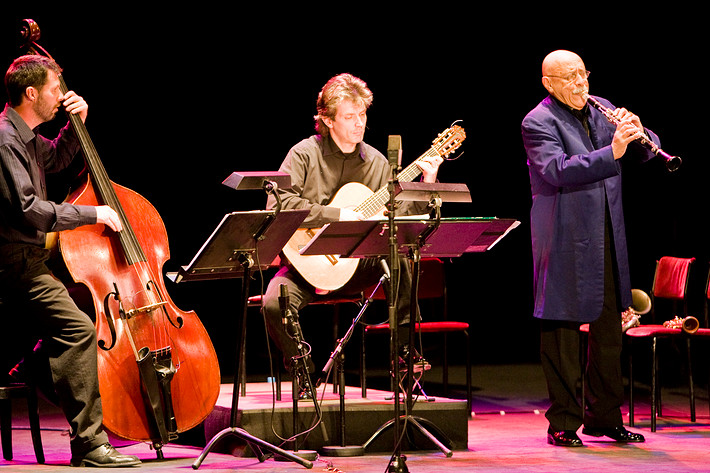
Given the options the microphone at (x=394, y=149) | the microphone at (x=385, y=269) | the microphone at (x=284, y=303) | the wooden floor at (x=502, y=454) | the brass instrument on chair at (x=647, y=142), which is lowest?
the wooden floor at (x=502, y=454)

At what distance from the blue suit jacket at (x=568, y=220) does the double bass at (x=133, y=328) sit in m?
1.59

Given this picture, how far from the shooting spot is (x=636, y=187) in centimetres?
746

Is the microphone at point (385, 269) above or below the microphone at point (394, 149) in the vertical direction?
below

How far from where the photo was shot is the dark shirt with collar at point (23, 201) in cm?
357

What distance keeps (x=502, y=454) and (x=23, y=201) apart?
7.33 ft

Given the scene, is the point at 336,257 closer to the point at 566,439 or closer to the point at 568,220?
the point at 568,220

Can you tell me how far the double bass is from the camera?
3.67m

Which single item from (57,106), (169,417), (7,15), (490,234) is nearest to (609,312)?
(490,234)

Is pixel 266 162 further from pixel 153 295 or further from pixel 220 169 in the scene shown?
pixel 153 295

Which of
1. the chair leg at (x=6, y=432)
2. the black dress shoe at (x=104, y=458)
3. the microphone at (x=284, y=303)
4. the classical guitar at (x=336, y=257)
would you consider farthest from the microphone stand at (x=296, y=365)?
the chair leg at (x=6, y=432)

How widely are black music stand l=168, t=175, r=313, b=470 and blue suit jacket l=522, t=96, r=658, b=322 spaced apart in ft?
4.08

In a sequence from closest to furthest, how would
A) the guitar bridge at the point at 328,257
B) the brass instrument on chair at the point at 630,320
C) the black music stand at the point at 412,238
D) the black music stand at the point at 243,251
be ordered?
the black music stand at the point at 243,251 < the black music stand at the point at 412,238 < the guitar bridge at the point at 328,257 < the brass instrument on chair at the point at 630,320

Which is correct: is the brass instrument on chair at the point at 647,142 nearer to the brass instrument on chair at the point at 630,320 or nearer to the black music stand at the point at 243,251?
the brass instrument on chair at the point at 630,320

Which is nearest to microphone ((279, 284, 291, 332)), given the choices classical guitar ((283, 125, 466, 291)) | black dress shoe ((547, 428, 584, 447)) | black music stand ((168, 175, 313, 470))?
black music stand ((168, 175, 313, 470))
